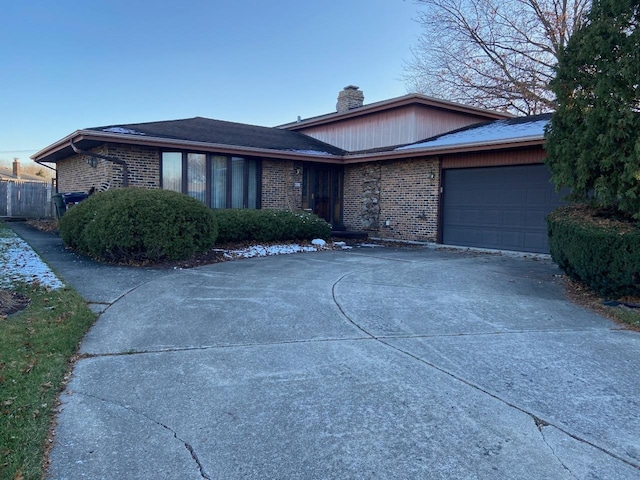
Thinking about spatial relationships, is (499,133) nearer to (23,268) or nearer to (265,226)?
(265,226)

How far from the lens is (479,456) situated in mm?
2611

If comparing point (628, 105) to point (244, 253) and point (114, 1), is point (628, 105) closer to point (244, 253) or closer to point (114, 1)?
point (244, 253)

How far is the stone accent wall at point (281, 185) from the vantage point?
14.7 metres

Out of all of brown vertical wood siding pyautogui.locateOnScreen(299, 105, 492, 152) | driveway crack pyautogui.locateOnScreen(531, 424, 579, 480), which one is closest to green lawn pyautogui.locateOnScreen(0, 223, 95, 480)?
driveway crack pyautogui.locateOnScreen(531, 424, 579, 480)

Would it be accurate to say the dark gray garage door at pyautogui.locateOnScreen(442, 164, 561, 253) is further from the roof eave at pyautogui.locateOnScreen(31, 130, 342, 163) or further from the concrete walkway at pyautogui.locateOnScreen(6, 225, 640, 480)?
the concrete walkway at pyautogui.locateOnScreen(6, 225, 640, 480)

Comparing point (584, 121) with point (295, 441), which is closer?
point (295, 441)

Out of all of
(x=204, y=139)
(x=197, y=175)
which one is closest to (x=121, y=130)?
(x=204, y=139)

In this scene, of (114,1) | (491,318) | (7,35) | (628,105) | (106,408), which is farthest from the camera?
(7,35)

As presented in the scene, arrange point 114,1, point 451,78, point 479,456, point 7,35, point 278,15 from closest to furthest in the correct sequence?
point 479,456, point 114,1, point 278,15, point 7,35, point 451,78

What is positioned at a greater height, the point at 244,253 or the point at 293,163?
the point at 293,163

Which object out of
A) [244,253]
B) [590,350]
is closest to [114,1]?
[244,253]

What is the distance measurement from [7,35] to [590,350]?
2177cm

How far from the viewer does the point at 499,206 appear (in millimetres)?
11953

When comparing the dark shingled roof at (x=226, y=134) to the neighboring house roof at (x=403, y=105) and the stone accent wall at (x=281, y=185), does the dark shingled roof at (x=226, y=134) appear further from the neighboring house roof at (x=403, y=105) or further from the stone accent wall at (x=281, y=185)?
the neighboring house roof at (x=403, y=105)
